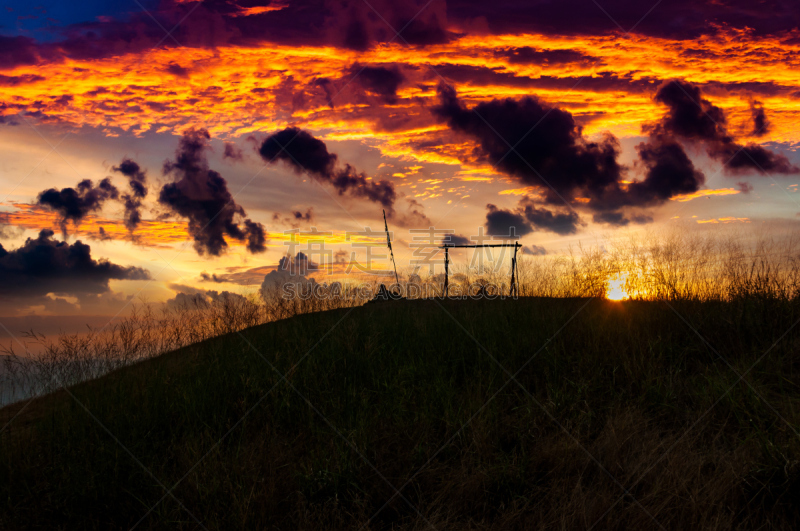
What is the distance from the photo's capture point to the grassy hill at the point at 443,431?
133 inches

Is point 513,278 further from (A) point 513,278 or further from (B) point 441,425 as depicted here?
(B) point 441,425

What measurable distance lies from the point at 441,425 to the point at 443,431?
6 cm

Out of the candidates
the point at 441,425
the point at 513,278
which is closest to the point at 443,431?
the point at 441,425

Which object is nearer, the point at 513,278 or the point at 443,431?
the point at 443,431

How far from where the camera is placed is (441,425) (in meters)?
4.39

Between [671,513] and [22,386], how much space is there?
302 inches

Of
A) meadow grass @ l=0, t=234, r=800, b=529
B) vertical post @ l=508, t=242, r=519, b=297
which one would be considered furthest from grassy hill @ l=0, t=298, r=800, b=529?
vertical post @ l=508, t=242, r=519, b=297

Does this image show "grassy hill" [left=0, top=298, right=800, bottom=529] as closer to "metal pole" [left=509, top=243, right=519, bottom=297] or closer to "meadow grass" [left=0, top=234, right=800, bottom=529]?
"meadow grass" [left=0, top=234, right=800, bottom=529]

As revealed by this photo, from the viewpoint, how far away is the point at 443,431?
14.3ft

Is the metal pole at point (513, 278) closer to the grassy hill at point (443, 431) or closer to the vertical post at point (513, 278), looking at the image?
the vertical post at point (513, 278)

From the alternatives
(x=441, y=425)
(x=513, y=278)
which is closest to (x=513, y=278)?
(x=513, y=278)

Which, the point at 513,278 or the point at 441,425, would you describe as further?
the point at 513,278

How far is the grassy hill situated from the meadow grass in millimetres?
22

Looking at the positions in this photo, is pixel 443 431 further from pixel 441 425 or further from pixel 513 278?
pixel 513 278
